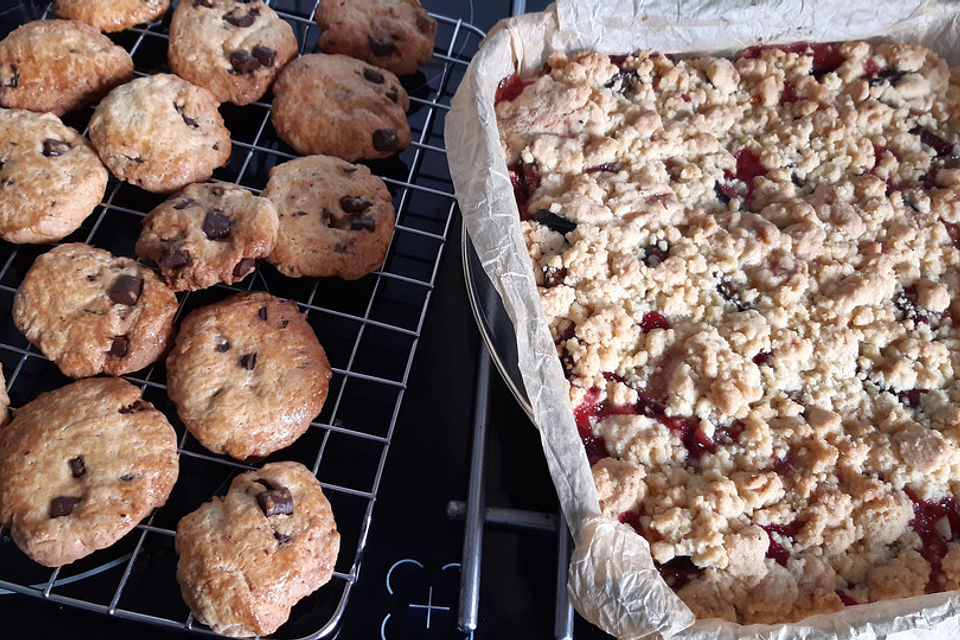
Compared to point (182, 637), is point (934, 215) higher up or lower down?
higher up

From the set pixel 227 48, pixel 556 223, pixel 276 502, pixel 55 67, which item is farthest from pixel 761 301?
pixel 55 67

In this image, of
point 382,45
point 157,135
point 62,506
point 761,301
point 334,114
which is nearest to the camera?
point 62,506

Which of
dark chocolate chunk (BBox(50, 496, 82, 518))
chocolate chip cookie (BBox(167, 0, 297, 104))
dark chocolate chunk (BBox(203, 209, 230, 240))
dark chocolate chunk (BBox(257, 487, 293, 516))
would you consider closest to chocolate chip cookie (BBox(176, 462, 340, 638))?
dark chocolate chunk (BBox(257, 487, 293, 516))

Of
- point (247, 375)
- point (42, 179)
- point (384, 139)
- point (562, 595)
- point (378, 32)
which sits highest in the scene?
point (378, 32)

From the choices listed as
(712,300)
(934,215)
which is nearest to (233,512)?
(712,300)

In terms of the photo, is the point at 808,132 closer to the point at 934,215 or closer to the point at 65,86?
the point at 934,215

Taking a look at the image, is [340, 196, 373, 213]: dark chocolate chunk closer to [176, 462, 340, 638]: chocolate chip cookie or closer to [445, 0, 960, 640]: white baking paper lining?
[445, 0, 960, 640]: white baking paper lining

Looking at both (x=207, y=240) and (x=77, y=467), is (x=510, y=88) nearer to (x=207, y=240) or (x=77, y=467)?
(x=207, y=240)
